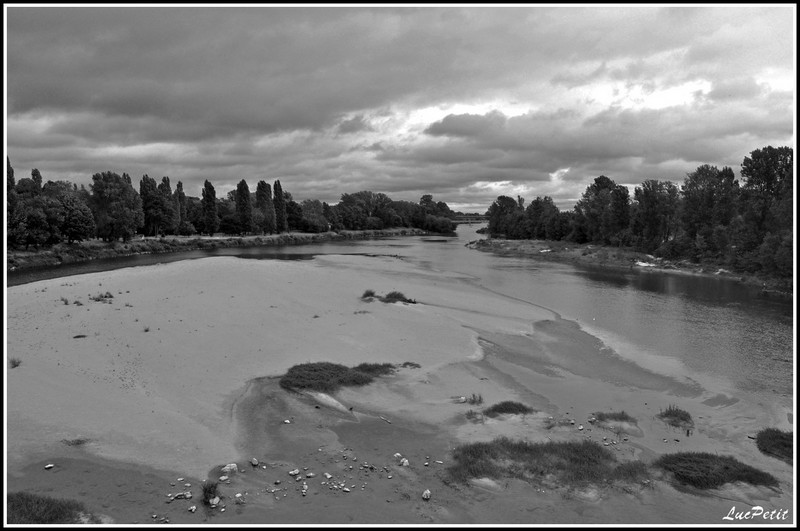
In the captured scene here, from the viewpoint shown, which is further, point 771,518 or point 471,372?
point 471,372

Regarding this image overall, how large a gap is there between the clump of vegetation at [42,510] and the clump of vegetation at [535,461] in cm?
618

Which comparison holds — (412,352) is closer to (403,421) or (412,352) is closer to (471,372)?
(471,372)

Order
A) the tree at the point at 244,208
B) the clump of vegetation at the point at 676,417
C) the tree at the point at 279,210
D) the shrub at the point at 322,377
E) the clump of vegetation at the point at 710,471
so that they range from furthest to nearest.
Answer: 1. the tree at the point at 279,210
2. the tree at the point at 244,208
3. the shrub at the point at 322,377
4. the clump of vegetation at the point at 676,417
5. the clump of vegetation at the point at 710,471

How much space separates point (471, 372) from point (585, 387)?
3696 mm

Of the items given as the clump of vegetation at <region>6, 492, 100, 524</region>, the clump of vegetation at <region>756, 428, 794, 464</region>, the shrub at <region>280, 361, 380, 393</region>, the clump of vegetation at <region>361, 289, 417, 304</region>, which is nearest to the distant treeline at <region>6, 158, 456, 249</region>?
the clump of vegetation at <region>361, 289, 417, 304</region>

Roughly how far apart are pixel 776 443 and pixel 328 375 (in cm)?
1144

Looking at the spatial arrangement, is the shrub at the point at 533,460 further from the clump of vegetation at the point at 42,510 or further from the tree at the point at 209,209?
the tree at the point at 209,209

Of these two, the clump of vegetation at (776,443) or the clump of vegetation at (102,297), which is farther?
the clump of vegetation at (102,297)

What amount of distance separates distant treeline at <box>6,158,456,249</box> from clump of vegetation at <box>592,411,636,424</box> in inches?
2450

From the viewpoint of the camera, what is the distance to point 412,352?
1775 centimetres

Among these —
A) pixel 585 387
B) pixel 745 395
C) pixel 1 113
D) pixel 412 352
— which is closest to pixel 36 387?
pixel 1 113

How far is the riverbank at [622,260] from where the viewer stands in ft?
144

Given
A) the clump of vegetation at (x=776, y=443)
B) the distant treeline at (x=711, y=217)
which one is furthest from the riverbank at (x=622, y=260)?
the clump of vegetation at (x=776, y=443)

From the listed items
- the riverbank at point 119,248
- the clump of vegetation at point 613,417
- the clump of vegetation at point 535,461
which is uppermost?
the riverbank at point 119,248
